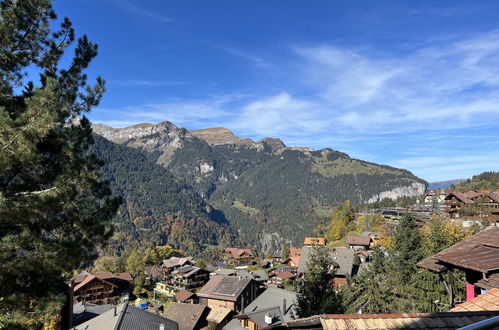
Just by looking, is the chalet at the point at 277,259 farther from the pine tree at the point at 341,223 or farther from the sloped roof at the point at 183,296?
the sloped roof at the point at 183,296

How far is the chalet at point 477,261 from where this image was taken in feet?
30.1

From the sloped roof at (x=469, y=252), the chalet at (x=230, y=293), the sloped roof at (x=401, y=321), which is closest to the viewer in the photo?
the sloped roof at (x=401, y=321)

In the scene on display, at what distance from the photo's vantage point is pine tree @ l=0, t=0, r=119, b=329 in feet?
25.3

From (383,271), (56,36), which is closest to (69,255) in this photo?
(56,36)

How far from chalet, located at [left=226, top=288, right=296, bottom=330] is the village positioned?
0.11 metres

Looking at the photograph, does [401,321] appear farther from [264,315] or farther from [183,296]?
[183,296]

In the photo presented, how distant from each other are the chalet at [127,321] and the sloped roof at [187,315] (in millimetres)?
12120

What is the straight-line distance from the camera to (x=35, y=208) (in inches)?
326

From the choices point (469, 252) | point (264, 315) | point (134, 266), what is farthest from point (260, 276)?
point (469, 252)

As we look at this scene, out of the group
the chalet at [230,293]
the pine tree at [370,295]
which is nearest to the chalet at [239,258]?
the chalet at [230,293]

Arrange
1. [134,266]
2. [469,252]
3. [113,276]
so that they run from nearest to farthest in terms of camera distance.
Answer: [469,252]
[113,276]
[134,266]

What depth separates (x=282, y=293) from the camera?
39156mm

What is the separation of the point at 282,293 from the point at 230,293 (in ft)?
37.4

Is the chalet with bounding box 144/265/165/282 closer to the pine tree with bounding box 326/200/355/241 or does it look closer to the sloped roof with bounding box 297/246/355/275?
the sloped roof with bounding box 297/246/355/275
